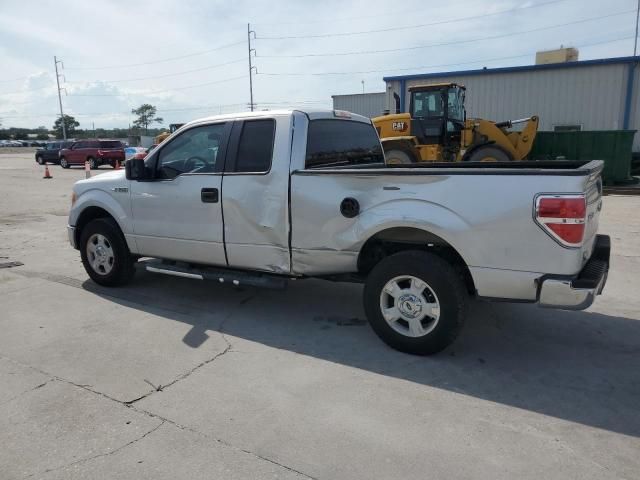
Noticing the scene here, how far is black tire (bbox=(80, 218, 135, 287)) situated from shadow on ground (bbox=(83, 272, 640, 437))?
14 centimetres

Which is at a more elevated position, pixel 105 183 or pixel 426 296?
pixel 105 183

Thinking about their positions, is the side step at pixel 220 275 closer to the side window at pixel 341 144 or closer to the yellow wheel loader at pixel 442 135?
the side window at pixel 341 144

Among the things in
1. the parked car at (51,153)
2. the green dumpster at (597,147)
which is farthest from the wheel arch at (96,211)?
the parked car at (51,153)

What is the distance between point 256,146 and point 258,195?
1.62 feet

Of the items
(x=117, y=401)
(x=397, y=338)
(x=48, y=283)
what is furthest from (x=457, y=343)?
(x=48, y=283)

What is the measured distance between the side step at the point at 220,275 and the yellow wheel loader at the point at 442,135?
33.0 feet

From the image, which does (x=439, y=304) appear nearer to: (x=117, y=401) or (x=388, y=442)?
(x=388, y=442)

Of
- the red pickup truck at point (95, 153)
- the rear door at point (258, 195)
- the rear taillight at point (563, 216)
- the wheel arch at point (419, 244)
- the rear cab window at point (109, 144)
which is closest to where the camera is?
the rear taillight at point (563, 216)

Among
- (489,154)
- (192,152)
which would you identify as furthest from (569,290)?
(489,154)

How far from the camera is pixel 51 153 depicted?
33562mm

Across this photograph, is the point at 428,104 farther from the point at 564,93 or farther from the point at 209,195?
the point at 209,195

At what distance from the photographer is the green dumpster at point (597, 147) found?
16062mm

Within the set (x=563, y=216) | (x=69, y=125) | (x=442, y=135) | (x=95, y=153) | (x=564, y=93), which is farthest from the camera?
(x=69, y=125)

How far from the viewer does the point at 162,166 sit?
17.8ft
